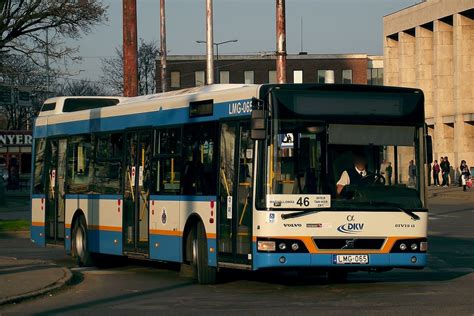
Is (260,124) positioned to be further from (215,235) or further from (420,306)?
(420,306)

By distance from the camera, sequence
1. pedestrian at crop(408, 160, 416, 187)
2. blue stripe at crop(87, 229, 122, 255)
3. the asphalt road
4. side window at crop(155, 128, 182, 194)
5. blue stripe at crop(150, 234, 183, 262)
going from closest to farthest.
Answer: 1. the asphalt road
2. pedestrian at crop(408, 160, 416, 187)
3. blue stripe at crop(150, 234, 183, 262)
4. side window at crop(155, 128, 182, 194)
5. blue stripe at crop(87, 229, 122, 255)

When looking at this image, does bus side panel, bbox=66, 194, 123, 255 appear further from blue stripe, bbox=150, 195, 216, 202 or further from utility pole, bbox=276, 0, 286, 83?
utility pole, bbox=276, 0, 286, 83

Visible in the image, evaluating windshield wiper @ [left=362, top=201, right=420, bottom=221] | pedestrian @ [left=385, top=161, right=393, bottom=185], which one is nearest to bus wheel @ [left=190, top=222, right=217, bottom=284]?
windshield wiper @ [left=362, top=201, right=420, bottom=221]

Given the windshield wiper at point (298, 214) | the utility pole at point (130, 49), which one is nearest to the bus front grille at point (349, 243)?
the windshield wiper at point (298, 214)

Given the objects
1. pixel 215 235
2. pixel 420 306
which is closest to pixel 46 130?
pixel 215 235

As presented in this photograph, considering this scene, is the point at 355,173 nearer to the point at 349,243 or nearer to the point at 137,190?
the point at 349,243

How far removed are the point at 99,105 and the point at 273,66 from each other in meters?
90.7

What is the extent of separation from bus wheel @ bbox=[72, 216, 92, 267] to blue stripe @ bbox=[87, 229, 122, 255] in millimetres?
196

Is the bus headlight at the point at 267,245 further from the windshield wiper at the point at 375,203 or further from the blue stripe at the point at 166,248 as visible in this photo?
the blue stripe at the point at 166,248

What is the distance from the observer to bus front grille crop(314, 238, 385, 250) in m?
14.9

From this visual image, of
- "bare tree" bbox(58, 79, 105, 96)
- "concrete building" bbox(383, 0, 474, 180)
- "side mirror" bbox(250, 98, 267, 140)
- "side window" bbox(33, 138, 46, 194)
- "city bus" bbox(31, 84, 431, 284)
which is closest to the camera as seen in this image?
"side mirror" bbox(250, 98, 267, 140)

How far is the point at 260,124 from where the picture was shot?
1458 centimetres

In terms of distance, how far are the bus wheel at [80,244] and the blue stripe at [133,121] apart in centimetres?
171

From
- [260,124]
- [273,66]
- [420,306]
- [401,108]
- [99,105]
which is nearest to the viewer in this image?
[420,306]
